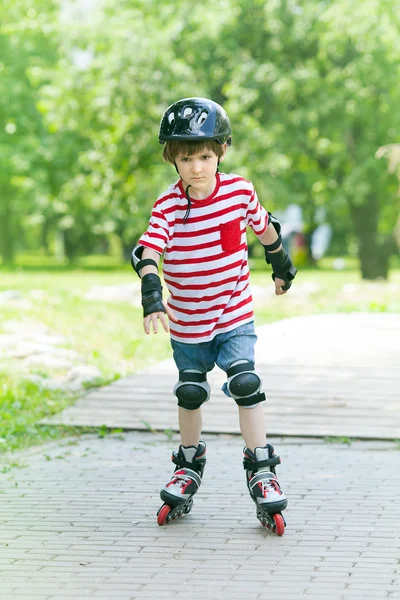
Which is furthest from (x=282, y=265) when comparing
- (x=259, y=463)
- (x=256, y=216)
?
(x=259, y=463)

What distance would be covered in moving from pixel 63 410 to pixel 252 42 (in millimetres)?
21391

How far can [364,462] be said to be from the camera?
205 inches

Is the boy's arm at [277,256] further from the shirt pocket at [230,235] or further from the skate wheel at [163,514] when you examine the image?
the skate wheel at [163,514]

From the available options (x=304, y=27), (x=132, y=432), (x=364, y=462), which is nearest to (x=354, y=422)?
(x=364, y=462)

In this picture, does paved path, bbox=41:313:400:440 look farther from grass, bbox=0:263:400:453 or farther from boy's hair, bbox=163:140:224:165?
boy's hair, bbox=163:140:224:165

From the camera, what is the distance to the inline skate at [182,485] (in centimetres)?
403

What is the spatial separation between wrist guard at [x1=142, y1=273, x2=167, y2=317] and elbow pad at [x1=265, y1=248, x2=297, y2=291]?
0.63 metres

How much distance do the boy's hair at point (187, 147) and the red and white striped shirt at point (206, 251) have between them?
12 centimetres

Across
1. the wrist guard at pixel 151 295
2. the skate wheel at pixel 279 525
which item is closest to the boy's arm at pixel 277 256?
the wrist guard at pixel 151 295

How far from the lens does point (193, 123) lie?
3801 millimetres

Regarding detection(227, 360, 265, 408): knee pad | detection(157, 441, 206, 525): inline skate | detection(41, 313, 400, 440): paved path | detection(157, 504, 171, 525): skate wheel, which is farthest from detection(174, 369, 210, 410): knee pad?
detection(41, 313, 400, 440): paved path

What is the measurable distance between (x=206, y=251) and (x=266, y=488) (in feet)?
3.24

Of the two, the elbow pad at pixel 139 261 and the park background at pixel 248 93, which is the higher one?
the park background at pixel 248 93

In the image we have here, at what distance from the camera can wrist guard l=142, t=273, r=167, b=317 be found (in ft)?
12.1
